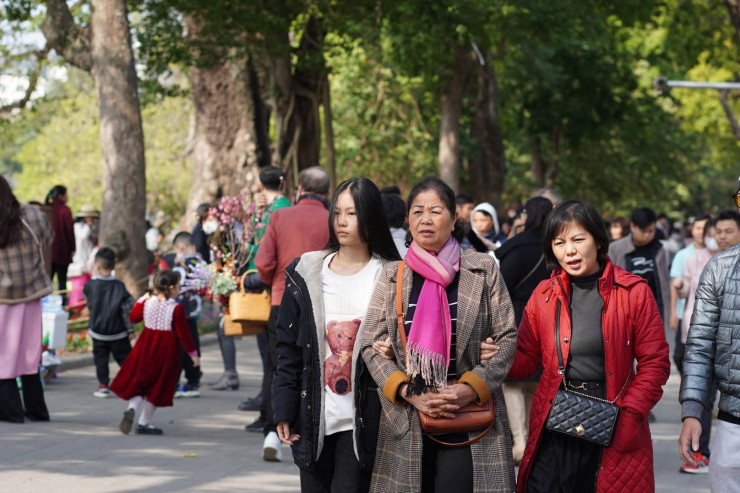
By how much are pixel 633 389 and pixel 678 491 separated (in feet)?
11.0

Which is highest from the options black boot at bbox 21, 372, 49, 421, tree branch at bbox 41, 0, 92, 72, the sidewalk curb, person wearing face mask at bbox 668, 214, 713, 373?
tree branch at bbox 41, 0, 92, 72

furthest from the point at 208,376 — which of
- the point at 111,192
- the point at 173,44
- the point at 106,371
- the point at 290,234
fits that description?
the point at 173,44

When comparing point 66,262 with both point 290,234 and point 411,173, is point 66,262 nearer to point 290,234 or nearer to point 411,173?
point 290,234

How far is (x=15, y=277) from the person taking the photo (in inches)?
380

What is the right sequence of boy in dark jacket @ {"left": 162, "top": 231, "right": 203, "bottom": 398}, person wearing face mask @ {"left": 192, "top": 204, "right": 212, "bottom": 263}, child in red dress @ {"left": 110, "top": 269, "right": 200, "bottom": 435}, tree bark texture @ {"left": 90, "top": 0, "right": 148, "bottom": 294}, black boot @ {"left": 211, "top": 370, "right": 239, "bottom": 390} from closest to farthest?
child in red dress @ {"left": 110, "top": 269, "right": 200, "bottom": 435} < boy in dark jacket @ {"left": 162, "top": 231, "right": 203, "bottom": 398} < black boot @ {"left": 211, "top": 370, "right": 239, "bottom": 390} < person wearing face mask @ {"left": 192, "top": 204, "right": 212, "bottom": 263} < tree bark texture @ {"left": 90, "top": 0, "right": 148, "bottom": 294}

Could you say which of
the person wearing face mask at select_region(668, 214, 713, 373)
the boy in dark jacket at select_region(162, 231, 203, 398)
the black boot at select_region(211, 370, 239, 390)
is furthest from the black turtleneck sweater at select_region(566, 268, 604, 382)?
→ the black boot at select_region(211, 370, 239, 390)

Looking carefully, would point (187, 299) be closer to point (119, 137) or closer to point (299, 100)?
point (119, 137)

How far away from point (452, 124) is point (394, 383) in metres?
19.2

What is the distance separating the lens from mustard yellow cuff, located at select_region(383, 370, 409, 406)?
15.1 feet

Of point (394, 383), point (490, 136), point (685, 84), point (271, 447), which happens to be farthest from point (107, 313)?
point (685, 84)

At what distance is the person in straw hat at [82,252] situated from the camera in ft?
61.6

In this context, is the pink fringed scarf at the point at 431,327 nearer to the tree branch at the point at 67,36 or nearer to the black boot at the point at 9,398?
the black boot at the point at 9,398

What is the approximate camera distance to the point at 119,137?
16.8 m

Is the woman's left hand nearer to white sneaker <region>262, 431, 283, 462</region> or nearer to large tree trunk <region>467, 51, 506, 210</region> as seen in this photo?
white sneaker <region>262, 431, 283, 462</region>
